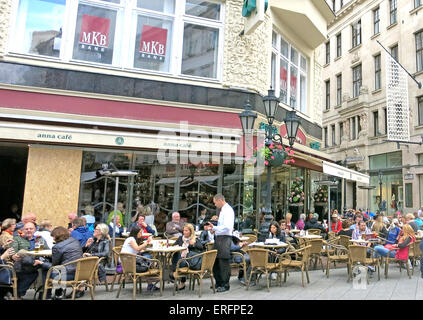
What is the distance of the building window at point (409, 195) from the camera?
73.6 feet

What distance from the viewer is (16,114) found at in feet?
30.2

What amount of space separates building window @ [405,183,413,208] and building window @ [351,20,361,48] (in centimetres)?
1394

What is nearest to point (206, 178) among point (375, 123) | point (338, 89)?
point (375, 123)

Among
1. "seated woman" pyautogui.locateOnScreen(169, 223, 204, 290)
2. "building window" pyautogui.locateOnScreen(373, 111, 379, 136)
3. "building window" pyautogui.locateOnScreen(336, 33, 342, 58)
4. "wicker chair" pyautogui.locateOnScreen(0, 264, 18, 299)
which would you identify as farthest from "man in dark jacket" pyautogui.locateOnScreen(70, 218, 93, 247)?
"building window" pyautogui.locateOnScreen(336, 33, 342, 58)

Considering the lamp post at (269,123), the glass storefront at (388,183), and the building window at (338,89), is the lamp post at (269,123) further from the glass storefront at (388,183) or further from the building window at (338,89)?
the building window at (338,89)

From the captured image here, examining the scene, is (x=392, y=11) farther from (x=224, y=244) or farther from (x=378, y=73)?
(x=224, y=244)

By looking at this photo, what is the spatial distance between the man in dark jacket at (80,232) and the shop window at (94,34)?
553cm

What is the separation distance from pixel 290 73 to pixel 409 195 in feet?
46.9

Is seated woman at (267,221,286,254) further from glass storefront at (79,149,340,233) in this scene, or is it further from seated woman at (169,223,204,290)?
glass storefront at (79,149,340,233)

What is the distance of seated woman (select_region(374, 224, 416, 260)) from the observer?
736 centimetres

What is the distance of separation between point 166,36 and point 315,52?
A: 8225 mm

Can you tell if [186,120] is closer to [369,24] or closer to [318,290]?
[318,290]

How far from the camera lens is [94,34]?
34.3ft
